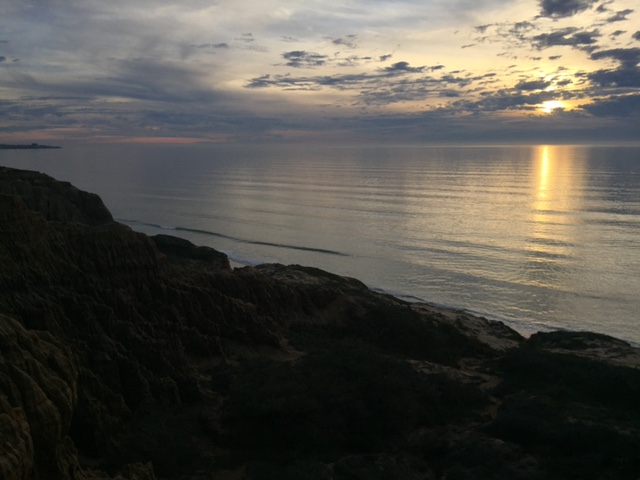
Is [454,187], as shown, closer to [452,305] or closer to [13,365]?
[452,305]

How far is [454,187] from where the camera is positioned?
141m

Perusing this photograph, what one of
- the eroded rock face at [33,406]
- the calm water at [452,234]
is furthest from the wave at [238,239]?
the eroded rock face at [33,406]

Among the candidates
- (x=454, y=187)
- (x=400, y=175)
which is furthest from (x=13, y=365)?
(x=400, y=175)

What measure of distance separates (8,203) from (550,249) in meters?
59.5

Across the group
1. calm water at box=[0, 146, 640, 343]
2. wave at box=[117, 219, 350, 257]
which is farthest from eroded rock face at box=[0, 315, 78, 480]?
wave at box=[117, 219, 350, 257]

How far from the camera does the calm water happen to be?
49469mm

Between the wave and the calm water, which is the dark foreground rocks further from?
the wave

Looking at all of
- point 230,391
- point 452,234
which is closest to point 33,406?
point 230,391

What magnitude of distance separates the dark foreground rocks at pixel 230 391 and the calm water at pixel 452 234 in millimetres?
19394

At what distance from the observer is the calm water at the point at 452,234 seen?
49469mm

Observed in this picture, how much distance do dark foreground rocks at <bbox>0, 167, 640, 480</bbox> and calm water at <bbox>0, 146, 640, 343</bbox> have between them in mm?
19394

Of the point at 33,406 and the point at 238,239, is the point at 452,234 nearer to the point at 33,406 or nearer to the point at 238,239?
the point at 238,239

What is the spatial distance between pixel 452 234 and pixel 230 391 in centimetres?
5745

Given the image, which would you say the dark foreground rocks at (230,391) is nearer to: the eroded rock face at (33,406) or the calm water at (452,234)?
the eroded rock face at (33,406)
